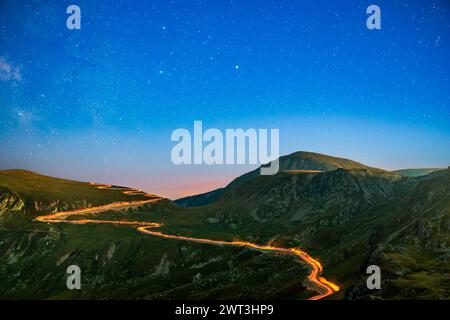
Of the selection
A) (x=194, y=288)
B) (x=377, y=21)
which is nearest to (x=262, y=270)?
(x=194, y=288)

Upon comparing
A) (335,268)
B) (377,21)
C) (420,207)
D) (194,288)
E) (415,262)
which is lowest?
(194,288)

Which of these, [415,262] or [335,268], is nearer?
[415,262]
